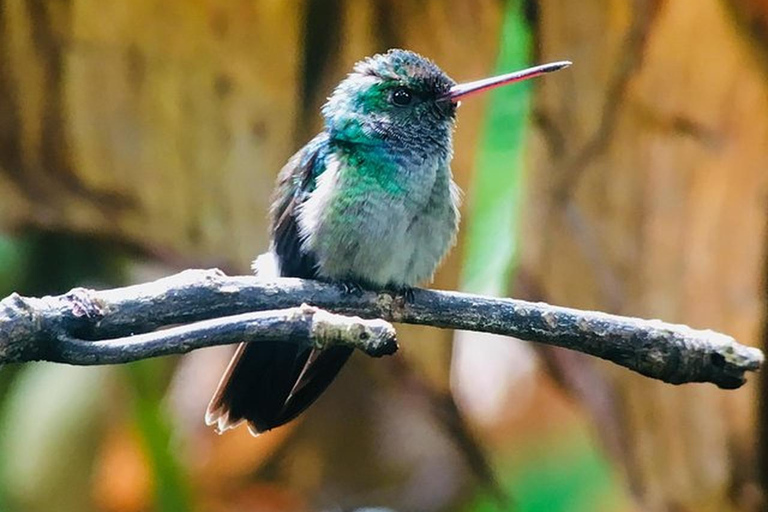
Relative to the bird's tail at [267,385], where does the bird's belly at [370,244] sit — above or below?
above

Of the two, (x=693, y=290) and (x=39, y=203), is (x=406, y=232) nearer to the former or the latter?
(x=693, y=290)

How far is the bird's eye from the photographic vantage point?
153 cm

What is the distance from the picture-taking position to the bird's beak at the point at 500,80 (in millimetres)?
1239

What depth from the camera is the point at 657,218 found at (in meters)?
2.08

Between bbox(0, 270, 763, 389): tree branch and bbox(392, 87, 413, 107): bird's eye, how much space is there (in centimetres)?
43

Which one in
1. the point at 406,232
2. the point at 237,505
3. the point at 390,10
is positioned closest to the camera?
the point at 406,232

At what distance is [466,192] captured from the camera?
2096mm

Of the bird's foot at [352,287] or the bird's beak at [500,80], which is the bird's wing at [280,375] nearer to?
the bird's foot at [352,287]

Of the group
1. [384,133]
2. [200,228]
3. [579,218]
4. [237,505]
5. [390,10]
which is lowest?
[237,505]

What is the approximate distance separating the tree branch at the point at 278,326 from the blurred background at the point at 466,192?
956mm

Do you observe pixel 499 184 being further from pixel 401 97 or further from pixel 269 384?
pixel 269 384

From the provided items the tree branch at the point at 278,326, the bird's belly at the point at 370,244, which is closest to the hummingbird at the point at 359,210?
the bird's belly at the point at 370,244

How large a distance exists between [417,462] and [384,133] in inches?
42.9

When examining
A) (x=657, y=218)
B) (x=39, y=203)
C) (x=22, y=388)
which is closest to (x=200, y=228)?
(x=39, y=203)
